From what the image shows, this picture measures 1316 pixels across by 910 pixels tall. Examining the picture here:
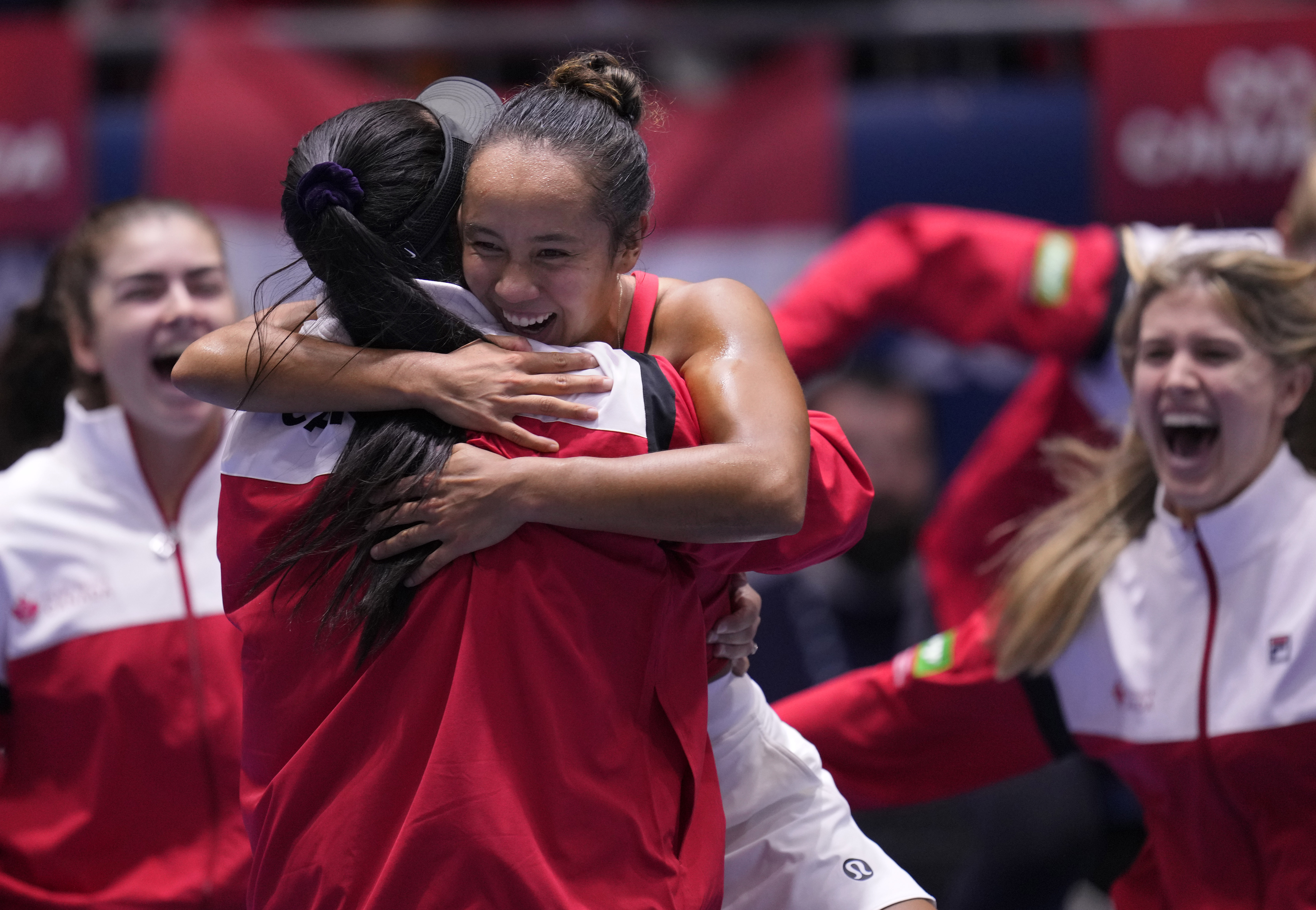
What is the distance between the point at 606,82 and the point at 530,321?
29cm

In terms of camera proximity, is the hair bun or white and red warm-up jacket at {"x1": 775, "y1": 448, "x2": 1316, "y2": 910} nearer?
the hair bun

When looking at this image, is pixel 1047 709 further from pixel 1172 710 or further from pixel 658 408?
pixel 658 408

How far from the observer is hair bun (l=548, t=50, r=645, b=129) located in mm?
1687

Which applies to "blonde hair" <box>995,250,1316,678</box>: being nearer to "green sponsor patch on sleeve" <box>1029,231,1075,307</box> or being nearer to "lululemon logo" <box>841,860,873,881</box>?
"lululemon logo" <box>841,860,873,881</box>

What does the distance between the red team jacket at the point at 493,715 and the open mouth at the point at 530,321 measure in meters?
0.10

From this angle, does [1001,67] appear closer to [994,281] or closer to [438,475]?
[994,281]

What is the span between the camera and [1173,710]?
87.0 inches

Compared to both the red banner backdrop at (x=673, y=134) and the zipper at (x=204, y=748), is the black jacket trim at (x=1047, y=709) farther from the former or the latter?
the red banner backdrop at (x=673, y=134)

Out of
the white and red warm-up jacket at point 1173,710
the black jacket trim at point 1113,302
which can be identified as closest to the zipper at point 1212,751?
the white and red warm-up jacket at point 1173,710

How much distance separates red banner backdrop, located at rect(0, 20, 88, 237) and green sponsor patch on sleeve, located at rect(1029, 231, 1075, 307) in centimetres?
313

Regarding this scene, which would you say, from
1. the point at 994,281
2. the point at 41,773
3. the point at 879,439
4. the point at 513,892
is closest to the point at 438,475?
the point at 513,892

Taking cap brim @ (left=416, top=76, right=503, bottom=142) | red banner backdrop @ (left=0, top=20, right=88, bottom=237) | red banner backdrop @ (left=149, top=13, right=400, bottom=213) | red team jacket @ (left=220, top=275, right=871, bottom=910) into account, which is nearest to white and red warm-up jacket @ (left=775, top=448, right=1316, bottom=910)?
red team jacket @ (left=220, top=275, right=871, bottom=910)

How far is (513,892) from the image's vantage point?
4.85 feet

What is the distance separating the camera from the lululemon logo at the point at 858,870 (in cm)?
184
